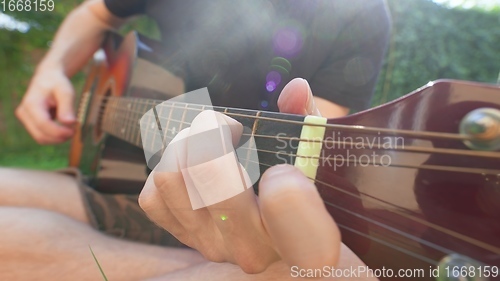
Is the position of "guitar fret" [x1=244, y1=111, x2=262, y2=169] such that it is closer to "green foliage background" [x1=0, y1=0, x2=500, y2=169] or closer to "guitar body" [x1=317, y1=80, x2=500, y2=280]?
"guitar body" [x1=317, y1=80, x2=500, y2=280]

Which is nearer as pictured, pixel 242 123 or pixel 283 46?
pixel 242 123

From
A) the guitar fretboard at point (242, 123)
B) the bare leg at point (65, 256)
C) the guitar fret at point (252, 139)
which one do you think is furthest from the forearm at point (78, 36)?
the guitar fret at point (252, 139)

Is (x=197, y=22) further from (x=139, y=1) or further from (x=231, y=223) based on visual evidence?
(x=231, y=223)

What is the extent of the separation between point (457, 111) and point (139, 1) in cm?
110

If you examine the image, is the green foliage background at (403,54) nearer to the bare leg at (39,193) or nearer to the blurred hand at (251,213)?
the bare leg at (39,193)

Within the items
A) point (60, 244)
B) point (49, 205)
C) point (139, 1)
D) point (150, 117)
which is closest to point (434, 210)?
point (150, 117)

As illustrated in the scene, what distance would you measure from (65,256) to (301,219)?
57 cm

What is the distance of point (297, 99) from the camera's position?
510 mm

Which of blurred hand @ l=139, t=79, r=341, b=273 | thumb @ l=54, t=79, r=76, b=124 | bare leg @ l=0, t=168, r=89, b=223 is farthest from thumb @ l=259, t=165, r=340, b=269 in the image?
thumb @ l=54, t=79, r=76, b=124

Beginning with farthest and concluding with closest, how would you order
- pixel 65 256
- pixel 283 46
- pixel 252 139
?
pixel 283 46
pixel 65 256
pixel 252 139

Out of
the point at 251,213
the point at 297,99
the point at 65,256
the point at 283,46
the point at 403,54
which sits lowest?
the point at 65,256

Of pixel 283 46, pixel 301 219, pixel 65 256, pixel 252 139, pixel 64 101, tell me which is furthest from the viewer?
pixel 64 101

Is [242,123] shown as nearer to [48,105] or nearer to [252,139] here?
[252,139]

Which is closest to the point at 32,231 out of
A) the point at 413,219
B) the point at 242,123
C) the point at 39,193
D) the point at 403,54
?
the point at 39,193
